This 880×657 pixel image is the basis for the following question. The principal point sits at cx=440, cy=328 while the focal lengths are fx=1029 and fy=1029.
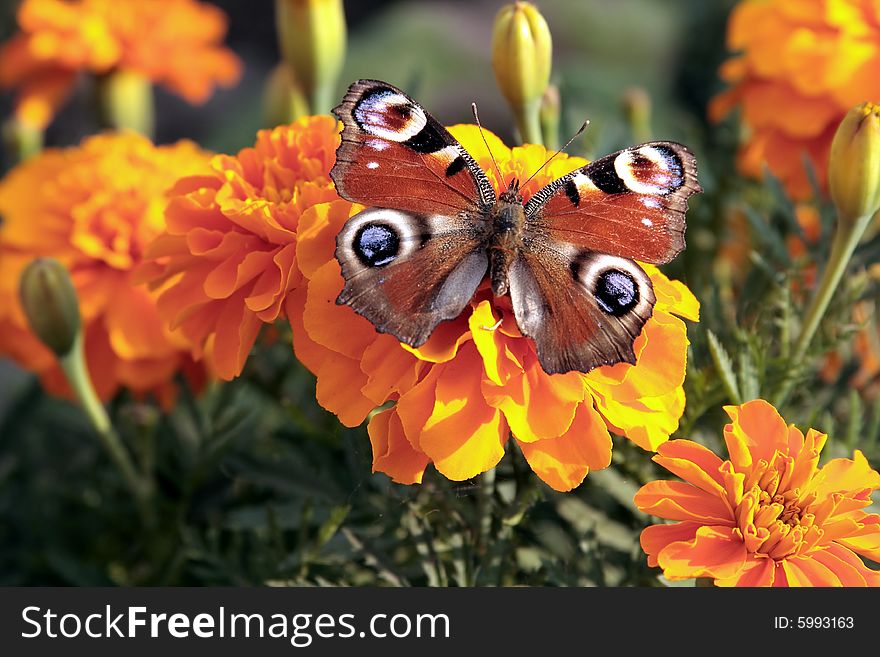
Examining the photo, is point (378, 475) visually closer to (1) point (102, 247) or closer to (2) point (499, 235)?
(2) point (499, 235)

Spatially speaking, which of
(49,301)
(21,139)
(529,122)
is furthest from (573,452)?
(21,139)

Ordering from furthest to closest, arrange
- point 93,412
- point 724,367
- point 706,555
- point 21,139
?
point 21,139 → point 93,412 → point 724,367 → point 706,555

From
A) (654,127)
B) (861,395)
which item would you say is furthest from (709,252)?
(654,127)

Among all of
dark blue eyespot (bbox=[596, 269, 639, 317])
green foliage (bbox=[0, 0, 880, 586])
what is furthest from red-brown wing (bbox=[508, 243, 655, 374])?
green foliage (bbox=[0, 0, 880, 586])

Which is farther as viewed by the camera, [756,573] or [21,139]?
[21,139]

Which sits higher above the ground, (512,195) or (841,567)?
(512,195)

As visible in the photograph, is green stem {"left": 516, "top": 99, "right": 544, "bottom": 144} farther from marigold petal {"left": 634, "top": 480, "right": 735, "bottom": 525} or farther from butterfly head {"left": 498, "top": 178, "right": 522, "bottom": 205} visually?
marigold petal {"left": 634, "top": 480, "right": 735, "bottom": 525}

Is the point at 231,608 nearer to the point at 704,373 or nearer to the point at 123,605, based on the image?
the point at 123,605

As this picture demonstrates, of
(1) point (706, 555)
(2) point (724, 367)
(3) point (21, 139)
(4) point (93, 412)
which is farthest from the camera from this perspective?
(3) point (21, 139)
